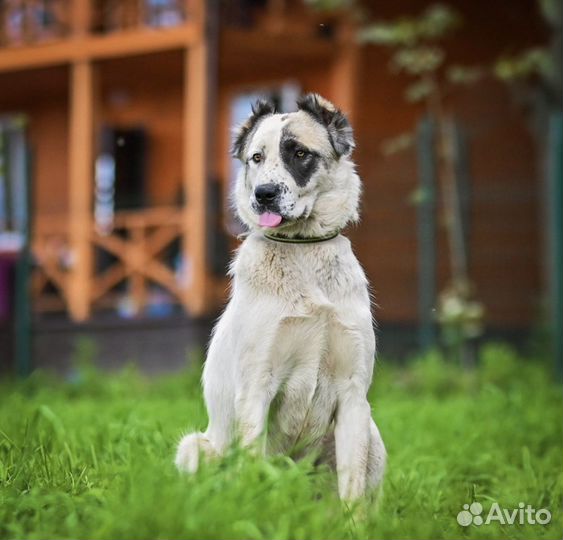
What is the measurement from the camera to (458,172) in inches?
420

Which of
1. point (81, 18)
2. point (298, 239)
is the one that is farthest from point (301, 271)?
point (81, 18)

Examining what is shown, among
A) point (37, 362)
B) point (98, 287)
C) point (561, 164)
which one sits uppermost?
point (561, 164)

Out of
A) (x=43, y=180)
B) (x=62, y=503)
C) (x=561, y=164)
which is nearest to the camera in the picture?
(x=62, y=503)

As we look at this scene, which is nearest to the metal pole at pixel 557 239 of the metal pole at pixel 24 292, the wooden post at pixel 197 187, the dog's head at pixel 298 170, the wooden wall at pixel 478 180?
the wooden wall at pixel 478 180

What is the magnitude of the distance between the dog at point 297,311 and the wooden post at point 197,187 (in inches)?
285

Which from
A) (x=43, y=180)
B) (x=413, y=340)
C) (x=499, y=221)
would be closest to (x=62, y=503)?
(x=413, y=340)

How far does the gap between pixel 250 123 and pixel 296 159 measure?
236mm

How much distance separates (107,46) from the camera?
1156 centimetres

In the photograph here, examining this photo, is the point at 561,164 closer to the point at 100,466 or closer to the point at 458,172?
the point at 458,172

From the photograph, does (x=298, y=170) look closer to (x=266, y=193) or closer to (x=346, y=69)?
(x=266, y=193)

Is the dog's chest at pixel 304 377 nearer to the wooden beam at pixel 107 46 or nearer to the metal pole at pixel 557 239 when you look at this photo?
the metal pole at pixel 557 239

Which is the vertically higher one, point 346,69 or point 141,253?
point 346,69

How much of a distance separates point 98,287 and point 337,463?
833 centimetres

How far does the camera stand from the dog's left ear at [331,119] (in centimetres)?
333
